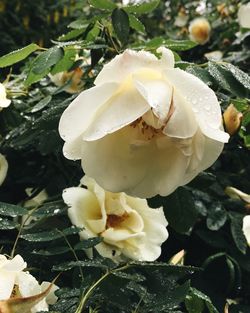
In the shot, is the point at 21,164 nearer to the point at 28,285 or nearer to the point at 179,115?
the point at 28,285

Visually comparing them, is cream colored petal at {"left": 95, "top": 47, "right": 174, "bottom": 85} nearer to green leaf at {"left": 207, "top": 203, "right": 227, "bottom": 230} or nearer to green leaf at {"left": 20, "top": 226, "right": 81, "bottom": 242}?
green leaf at {"left": 20, "top": 226, "right": 81, "bottom": 242}

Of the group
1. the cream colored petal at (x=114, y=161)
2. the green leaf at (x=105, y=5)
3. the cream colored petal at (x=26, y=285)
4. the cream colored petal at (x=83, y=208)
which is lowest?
the cream colored petal at (x=83, y=208)

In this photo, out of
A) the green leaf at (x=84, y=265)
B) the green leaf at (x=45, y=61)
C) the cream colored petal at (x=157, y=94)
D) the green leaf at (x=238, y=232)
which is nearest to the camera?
the cream colored petal at (x=157, y=94)

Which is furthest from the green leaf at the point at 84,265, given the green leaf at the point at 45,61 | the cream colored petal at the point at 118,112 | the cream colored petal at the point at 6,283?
the green leaf at the point at 45,61

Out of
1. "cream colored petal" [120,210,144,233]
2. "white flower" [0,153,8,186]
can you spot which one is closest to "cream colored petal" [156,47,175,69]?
"cream colored petal" [120,210,144,233]

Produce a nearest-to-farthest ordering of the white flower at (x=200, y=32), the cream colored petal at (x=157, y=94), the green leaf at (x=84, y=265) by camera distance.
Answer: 1. the cream colored petal at (x=157, y=94)
2. the green leaf at (x=84, y=265)
3. the white flower at (x=200, y=32)

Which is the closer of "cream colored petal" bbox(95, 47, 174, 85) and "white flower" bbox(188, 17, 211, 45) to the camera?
"cream colored petal" bbox(95, 47, 174, 85)

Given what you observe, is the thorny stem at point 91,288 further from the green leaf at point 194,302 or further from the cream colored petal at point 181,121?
the cream colored petal at point 181,121

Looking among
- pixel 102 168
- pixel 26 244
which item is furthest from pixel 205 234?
pixel 102 168
